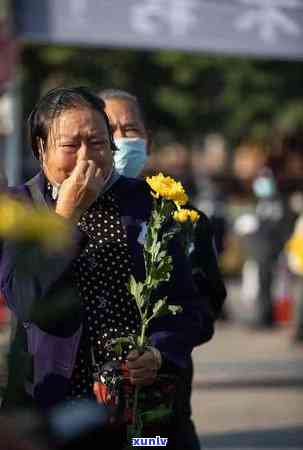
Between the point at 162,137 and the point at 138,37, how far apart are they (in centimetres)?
2645

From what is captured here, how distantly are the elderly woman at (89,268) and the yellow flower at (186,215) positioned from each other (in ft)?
1.33

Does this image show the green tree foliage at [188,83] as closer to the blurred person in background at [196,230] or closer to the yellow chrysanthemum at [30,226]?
the blurred person in background at [196,230]

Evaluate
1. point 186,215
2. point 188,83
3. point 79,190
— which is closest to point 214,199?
point 186,215

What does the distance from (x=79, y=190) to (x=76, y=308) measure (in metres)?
0.58

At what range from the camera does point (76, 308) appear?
291 cm

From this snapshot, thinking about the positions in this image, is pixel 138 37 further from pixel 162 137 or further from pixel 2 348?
pixel 162 137

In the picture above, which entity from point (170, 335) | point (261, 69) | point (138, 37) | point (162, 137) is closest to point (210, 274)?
point (170, 335)

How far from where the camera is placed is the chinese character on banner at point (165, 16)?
10.4 m

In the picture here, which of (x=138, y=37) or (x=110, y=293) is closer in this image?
(x=110, y=293)

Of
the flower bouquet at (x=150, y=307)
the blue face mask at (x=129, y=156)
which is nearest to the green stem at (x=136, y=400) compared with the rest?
the flower bouquet at (x=150, y=307)

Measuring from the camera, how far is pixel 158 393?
140 inches

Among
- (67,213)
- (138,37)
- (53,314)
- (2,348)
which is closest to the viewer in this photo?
(2,348)

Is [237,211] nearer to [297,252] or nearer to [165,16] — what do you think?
[297,252]

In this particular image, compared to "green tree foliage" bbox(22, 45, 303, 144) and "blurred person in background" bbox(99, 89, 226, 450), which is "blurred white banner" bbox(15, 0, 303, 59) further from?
"green tree foliage" bbox(22, 45, 303, 144)
